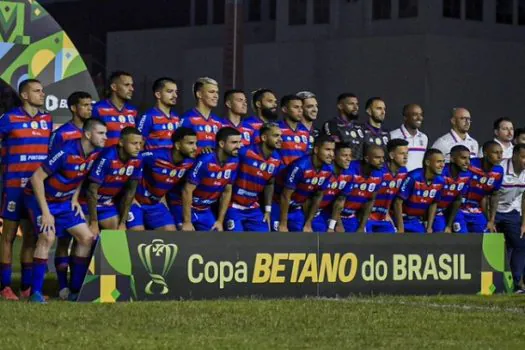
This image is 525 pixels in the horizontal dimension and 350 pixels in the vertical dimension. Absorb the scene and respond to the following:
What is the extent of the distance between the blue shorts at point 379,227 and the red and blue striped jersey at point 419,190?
30 centimetres

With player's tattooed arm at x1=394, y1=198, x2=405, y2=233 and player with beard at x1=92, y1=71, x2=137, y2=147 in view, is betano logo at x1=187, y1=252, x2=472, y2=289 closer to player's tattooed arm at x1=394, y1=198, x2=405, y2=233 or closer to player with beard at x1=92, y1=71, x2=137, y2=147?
player's tattooed arm at x1=394, y1=198, x2=405, y2=233

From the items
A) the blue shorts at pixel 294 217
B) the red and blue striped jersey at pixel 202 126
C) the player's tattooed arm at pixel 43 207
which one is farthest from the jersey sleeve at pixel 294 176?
the player's tattooed arm at pixel 43 207

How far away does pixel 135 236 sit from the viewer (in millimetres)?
12984

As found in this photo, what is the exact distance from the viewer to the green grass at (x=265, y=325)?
10.1 metres

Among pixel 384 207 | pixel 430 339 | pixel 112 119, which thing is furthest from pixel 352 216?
pixel 430 339

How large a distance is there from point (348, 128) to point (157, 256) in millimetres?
3262

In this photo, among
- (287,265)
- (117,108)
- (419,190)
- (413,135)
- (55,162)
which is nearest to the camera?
(55,162)

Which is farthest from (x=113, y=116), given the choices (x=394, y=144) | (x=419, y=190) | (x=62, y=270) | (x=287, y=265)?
(x=419, y=190)

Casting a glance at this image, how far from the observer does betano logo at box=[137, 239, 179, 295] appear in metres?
13.1

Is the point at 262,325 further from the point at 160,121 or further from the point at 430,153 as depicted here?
the point at 430,153

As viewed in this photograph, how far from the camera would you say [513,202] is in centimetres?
1639

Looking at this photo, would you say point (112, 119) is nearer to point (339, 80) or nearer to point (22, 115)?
point (22, 115)

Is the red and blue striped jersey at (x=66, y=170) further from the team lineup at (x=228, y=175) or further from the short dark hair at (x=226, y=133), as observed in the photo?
the short dark hair at (x=226, y=133)

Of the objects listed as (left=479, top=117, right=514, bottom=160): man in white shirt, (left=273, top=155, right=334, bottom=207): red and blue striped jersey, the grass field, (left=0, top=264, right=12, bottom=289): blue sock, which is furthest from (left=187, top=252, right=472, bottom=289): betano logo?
(left=479, top=117, right=514, bottom=160): man in white shirt
